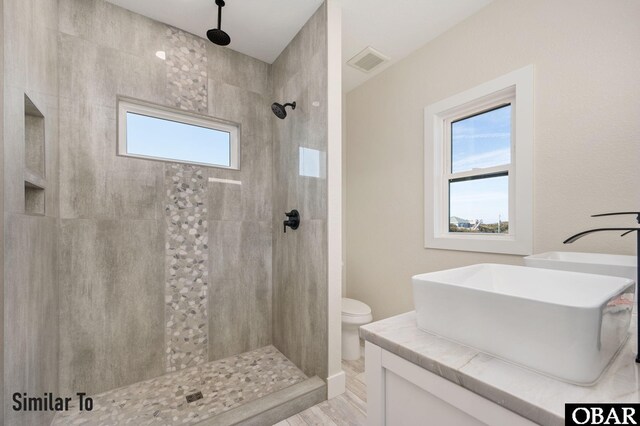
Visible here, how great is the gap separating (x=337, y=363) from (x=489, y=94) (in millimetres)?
2110

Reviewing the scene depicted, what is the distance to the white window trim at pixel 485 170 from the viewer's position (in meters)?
1.53

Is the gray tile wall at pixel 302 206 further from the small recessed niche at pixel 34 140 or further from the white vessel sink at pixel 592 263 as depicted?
the small recessed niche at pixel 34 140

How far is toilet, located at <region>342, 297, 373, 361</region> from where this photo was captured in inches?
81.7

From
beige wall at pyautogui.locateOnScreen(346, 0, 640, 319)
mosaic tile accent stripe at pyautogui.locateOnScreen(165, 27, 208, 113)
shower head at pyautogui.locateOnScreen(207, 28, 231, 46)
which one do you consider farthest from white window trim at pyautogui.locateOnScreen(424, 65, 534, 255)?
mosaic tile accent stripe at pyautogui.locateOnScreen(165, 27, 208, 113)

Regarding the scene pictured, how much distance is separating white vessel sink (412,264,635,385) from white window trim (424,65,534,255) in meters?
0.89

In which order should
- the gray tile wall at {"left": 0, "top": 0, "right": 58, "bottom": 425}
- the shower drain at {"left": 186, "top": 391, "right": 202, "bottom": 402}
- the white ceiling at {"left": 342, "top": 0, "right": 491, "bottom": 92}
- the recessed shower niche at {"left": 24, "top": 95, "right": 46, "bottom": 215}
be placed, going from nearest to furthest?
the gray tile wall at {"left": 0, "top": 0, "right": 58, "bottom": 425} → the recessed shower niche at {"left": 24, "top": 95, "right": 46, "bottom": 215} → the shower drain at {"left": 186, "top": 391, "right": 202, "bottom": 402} → the white ceiling at {"left": 342, "top": 0, "right": 491, "bottom": 92}

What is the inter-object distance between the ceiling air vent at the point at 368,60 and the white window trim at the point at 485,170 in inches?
26.3

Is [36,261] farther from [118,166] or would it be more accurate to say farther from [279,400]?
[279,400]

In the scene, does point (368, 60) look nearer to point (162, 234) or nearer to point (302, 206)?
point (302, 206)

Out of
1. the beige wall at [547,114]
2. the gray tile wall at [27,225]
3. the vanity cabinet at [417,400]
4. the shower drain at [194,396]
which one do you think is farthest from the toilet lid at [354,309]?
the gray tile wall at [27,225]

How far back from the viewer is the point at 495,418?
0.49 metres

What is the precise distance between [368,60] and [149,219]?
2254 millimetres

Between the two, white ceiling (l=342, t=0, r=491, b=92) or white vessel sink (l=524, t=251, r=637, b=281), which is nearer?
white vessel sink (l=524, t=251, r=637, b=281)

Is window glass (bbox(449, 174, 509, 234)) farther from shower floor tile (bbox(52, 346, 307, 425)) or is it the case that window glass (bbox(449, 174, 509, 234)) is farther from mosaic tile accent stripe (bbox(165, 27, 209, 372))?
mosaic tile accent stripe (bbox(165, 27, 209, 372))
